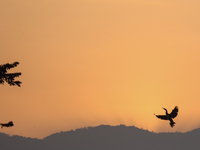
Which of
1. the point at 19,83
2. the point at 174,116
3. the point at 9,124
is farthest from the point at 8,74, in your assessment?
the point at 174,116

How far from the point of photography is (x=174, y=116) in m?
46.0

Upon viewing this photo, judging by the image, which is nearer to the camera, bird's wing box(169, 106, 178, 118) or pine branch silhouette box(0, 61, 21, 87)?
pine branch silhouette box(0, 61, 21, 87)

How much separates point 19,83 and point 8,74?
0.95 m

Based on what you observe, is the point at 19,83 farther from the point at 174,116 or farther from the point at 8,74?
→ the point at 174,116

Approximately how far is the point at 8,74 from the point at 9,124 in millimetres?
3167

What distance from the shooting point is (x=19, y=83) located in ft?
110

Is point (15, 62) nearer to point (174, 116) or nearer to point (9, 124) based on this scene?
point (9, 124)

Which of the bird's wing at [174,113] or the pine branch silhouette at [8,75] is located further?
the bird's wing at [174,113]

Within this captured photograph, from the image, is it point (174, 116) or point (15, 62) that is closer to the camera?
point (15, 62)

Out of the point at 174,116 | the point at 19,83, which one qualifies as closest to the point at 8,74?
the point at 19,83

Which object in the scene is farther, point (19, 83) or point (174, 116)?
point (174, 116)

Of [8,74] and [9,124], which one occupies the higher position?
[8,74]

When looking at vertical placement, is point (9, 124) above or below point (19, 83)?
below

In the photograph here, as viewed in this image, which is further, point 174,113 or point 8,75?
point 174,113
